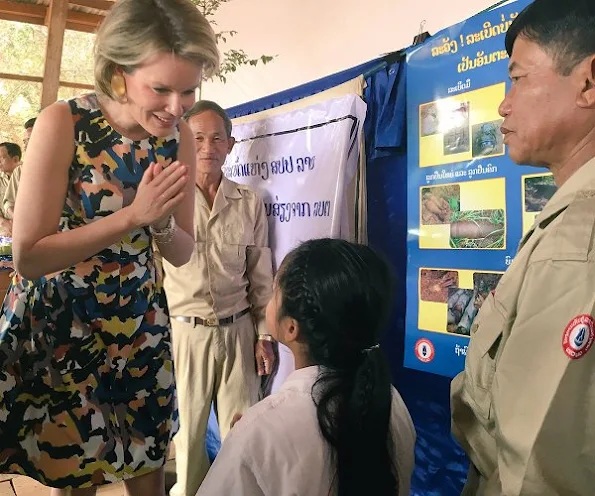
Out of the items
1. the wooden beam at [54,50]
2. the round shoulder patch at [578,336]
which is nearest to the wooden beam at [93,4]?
the wooden beam at [54,50]

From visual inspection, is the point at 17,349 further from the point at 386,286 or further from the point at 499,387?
the point at 499,387

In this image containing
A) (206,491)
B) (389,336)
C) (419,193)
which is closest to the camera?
(206,491)

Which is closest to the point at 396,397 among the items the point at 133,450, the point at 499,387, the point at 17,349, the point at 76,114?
the point at 499,387

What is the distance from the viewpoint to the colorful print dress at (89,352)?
3.54 ft

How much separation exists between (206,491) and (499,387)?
511mm

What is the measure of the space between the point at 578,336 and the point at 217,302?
166 centimetres

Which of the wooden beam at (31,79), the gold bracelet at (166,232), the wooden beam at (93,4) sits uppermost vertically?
the wooden beam at (93,4)

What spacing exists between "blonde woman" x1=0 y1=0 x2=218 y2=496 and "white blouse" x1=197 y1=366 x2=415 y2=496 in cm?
32

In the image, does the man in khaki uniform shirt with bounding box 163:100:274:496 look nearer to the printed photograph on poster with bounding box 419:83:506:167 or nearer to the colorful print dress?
the printed photograph on poster with bounding box 419:83:506:167

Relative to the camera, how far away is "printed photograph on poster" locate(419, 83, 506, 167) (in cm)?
159

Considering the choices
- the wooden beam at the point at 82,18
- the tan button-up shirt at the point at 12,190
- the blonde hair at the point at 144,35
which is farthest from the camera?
the wooden beam at the point at 82,18

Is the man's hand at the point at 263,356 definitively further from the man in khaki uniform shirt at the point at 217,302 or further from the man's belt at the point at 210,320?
the man's belt at the point at 210,320

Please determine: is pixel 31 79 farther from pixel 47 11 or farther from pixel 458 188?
pixel 458 188

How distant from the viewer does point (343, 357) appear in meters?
1.01
